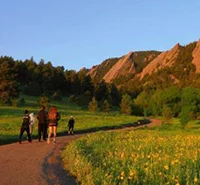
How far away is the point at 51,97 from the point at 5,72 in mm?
19492

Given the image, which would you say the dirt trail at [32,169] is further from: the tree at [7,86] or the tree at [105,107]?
the tree at [105,107]

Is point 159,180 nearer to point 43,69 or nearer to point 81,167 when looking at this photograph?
point 81,167

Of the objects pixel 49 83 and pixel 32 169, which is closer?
pixel 32 169

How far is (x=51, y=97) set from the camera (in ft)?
349

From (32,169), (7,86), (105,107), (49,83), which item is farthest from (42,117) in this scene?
(49,83)

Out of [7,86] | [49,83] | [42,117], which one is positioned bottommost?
[42,117]

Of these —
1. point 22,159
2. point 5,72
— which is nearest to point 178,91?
point 5,72

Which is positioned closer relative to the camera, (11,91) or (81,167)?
(81,167)

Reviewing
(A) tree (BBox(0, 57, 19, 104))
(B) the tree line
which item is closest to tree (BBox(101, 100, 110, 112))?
(B) the tree line

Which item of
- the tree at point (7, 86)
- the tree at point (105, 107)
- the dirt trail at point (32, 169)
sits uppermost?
the tree at point (7, 86)

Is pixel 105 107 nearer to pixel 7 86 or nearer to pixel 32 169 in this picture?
pixel 7 86

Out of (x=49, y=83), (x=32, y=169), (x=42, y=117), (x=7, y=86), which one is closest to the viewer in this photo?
(x=32, y=169)

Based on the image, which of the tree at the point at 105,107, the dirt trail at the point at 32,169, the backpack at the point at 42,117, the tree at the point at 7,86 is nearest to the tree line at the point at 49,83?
the tree at the point at 7,86

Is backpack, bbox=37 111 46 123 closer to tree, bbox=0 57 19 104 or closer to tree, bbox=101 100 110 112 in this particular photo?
tree, bbox=0 57 19 104
